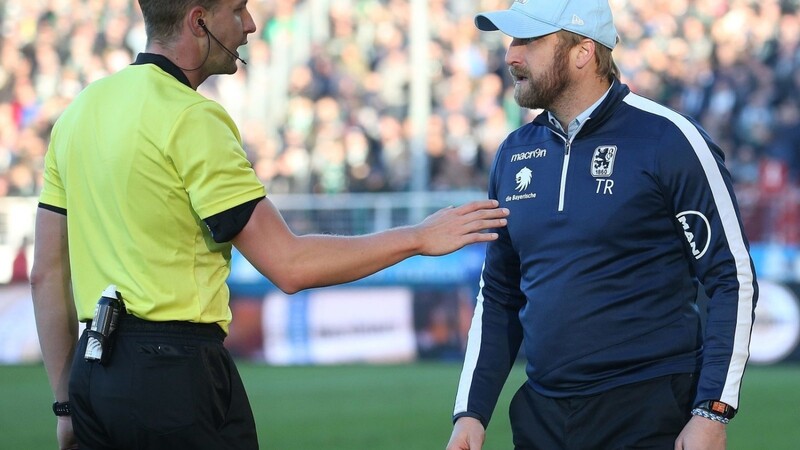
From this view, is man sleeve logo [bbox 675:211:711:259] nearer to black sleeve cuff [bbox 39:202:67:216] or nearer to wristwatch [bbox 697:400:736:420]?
wristwatch [bbox 697:400:736:420]

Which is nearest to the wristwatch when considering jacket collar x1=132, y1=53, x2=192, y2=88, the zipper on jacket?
the zipper on jacket

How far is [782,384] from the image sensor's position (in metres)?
11.5

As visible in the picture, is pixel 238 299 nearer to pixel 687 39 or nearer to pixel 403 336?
pixel 403 336

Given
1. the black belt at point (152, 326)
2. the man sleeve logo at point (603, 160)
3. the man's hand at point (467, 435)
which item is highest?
the man sleeve logo at point (603, 160)

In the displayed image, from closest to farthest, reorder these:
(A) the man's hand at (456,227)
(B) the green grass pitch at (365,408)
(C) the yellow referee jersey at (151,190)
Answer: (C) the yellow referee jersey at (151,190), (A) the man's hand at (456,227), (B) the green grass pitch at (365,408)

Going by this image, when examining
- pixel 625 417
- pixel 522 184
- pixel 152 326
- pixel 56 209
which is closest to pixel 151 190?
pixel 152 326

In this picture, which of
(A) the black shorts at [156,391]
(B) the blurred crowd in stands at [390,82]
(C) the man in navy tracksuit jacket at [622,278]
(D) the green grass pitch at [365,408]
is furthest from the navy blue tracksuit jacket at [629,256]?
(B) the blurred crowd in stands at [390,82]

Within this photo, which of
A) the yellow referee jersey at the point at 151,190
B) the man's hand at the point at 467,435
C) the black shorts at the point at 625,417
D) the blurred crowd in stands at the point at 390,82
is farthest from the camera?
the blurred crowd in stands at the point at 390,82

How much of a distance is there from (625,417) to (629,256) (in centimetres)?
49

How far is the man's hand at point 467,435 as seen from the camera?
388 cm

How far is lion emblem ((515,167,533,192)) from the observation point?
395 centimetres

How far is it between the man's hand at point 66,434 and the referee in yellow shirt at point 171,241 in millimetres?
122

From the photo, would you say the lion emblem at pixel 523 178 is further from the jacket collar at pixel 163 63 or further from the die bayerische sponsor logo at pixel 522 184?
the jacket collar at pixel 163 63

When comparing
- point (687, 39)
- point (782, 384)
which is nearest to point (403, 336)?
point (782, 384)
